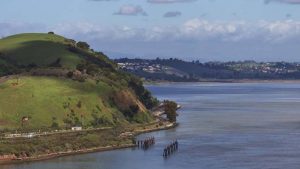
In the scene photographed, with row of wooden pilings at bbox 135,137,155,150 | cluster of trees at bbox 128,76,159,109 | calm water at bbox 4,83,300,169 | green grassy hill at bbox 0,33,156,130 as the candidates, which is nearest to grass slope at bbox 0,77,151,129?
green grassy hill at bbox 0,33,156,130

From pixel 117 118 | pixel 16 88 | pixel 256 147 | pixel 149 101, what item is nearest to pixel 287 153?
pixel 256 147

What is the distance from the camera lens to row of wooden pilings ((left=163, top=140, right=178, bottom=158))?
99.3 metres

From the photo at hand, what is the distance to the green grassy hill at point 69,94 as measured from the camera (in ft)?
397

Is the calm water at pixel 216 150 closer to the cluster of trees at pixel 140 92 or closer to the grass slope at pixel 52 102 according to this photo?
the grass slope at pixel 52 102

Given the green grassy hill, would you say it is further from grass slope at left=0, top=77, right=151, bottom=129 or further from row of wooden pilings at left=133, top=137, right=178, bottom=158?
row of wooden pilings at left=133, top=137, right=178, bottom=158

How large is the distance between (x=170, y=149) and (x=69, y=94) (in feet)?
118

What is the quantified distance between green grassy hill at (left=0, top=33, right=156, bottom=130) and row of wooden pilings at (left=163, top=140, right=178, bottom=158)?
2254cm

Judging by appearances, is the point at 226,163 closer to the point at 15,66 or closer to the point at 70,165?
the point at 70,165

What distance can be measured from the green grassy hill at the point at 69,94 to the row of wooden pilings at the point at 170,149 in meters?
22.5

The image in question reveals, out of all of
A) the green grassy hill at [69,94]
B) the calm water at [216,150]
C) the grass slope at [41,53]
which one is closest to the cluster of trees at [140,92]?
the green grassy hill at [69,94]

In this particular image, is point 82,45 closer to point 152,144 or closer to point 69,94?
point 69,94

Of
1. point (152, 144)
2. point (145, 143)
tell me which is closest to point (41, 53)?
point (152, 144)

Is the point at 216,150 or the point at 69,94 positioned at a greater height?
the point at 69,94

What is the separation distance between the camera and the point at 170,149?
10231 centimetres
